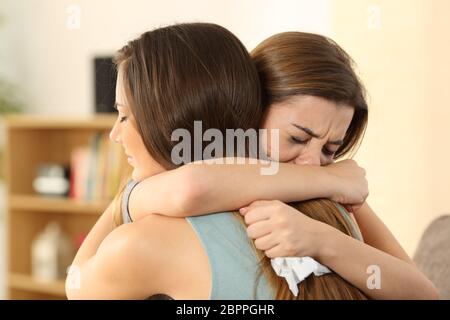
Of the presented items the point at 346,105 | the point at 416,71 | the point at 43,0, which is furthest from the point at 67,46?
the point at 346,105

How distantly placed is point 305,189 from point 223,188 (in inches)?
5.4

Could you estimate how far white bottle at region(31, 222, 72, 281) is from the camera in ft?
11.6

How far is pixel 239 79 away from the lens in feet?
3.38

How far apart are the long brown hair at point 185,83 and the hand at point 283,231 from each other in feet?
0.51

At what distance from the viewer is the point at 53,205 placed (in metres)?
3.49

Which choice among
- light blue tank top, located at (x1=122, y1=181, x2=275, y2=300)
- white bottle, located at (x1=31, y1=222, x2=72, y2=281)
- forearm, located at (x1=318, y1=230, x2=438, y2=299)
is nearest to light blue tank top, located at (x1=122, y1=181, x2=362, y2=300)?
light blue tank top, located at (x1=122, y1=181, x2=275, y2=300)

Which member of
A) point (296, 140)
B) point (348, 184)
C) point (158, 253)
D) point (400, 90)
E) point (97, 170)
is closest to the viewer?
point (158, 253)

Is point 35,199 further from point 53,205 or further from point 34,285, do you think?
point 34,285

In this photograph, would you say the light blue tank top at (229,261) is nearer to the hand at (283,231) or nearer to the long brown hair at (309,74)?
the hand at (283,231)

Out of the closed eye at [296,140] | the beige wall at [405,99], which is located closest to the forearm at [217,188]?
the closed eye at [296,140]

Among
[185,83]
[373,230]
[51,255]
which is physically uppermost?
[185,83]

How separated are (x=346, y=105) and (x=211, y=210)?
1.17ft

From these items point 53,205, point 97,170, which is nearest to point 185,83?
point 97,170

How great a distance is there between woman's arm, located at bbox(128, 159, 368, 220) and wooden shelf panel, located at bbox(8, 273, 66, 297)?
8.51 feet
